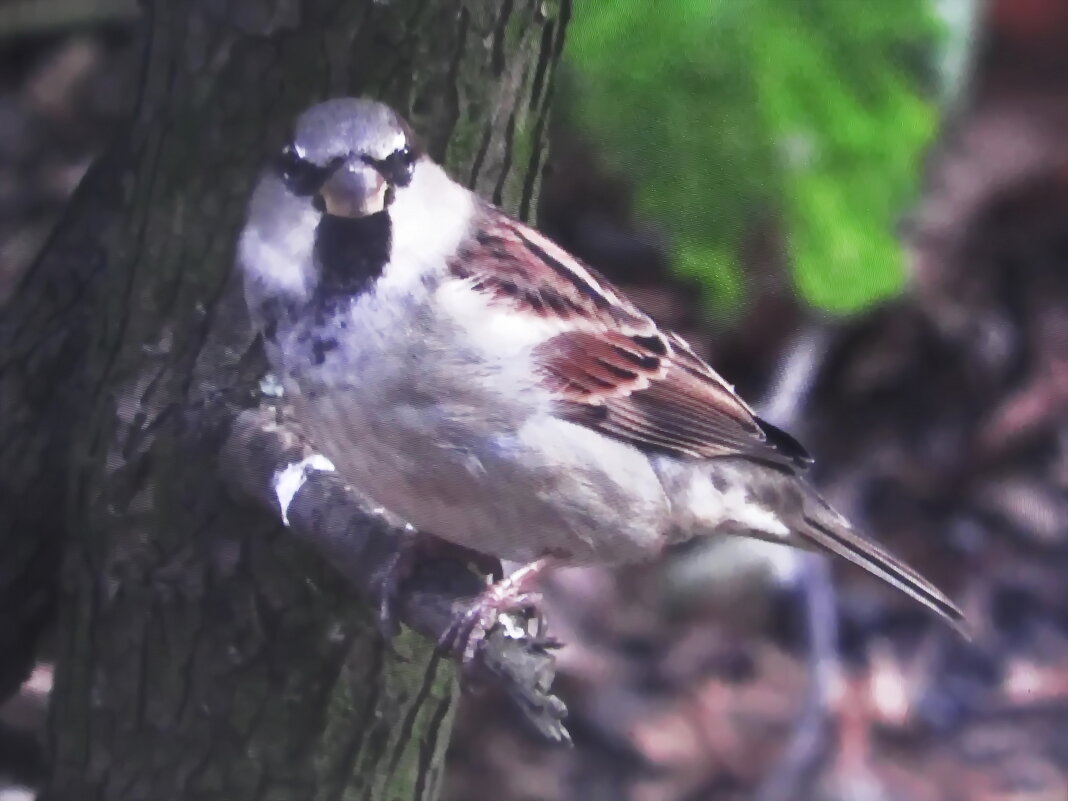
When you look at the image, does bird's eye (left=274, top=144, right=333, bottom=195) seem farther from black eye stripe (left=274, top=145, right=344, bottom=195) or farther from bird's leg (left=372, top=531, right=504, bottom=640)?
bird's leg (left=372, top=531, right=504, bottom=640)

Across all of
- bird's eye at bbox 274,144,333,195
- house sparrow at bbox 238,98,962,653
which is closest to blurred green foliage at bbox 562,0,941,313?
house sparrow at bbox 238,98,962,653

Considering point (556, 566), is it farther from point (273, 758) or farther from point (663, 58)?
point (663, 58)

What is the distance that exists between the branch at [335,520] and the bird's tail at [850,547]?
0.35 meters

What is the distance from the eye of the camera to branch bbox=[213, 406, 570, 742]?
1.11 m

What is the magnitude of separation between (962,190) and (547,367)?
1.97 m

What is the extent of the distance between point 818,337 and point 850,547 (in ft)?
2.96

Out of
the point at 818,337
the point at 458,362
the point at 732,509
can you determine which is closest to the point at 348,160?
the point at 458,362

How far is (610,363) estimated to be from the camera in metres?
1.23

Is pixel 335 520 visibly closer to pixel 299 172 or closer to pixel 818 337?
pixel 299 172

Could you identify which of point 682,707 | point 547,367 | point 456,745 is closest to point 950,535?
point 682,707

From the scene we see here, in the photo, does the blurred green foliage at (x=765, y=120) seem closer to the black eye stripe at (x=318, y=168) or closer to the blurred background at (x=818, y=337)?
the blurred background at (x=818, y=337)

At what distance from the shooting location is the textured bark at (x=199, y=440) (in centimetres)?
120

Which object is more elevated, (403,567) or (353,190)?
(353,190)

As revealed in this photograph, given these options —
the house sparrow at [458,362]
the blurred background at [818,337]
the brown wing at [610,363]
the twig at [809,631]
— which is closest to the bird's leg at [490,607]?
the house sparrow at [458,362]
